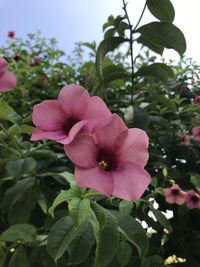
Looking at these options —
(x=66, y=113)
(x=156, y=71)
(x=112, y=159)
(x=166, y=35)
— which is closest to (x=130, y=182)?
(x=112, y=159)

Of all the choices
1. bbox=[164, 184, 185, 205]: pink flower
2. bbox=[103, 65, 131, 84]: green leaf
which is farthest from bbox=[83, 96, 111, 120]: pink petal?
bbox=[164, 184, 185, 205]: pink flower

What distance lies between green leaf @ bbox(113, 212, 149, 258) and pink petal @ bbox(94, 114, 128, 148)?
288mm

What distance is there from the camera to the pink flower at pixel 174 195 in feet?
4.68

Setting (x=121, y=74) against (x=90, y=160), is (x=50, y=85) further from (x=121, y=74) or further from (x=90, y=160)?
(x=90, y=160)

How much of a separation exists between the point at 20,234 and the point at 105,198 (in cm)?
26

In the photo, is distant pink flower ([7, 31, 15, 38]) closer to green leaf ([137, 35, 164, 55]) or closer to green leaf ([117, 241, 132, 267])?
green leaf ([137, 35, 164, 55])

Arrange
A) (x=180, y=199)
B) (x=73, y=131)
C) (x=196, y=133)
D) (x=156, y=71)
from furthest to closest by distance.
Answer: (x=196, y=133) < (x=180, y=199) < (x=156, y=71) < (x=73, y=131)

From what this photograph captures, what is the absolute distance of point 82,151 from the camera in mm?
725

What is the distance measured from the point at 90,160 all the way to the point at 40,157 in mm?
724

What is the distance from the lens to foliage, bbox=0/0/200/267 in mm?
924

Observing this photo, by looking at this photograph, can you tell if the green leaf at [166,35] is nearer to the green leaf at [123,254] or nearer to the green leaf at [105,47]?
the green leaf at [105,47]

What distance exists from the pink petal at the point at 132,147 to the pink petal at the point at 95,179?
0.05 metres

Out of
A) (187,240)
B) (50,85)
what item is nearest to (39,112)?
(187,240)

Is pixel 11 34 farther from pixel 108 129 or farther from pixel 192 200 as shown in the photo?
pixel 108 129
